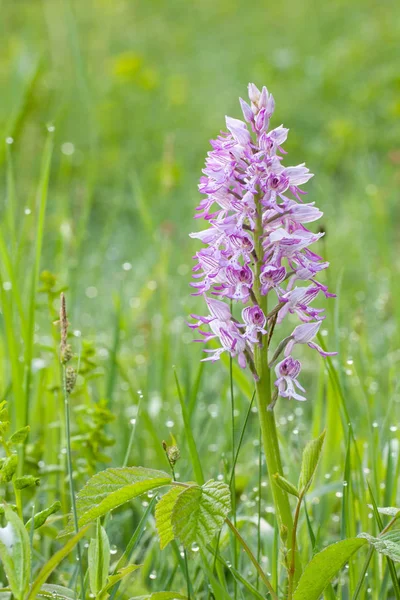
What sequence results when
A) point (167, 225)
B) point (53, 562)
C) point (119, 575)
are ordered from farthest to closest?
1. point (167, 225)
2. point (119, 575)
3. point (53, 562)

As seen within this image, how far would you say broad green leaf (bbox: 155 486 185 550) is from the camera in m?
0.99

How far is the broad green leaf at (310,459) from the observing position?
3.23 ft

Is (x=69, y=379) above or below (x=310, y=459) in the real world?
above

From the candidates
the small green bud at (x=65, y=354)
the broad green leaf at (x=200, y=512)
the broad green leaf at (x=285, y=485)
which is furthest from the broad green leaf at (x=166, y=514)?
the small green bud at (x=65, y=354)

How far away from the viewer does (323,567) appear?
951mm

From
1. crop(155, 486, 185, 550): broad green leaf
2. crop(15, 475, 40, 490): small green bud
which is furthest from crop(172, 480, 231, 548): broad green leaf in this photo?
crop(15, 475, 40, 490): small green bud

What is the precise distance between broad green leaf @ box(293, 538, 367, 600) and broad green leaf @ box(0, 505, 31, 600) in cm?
35

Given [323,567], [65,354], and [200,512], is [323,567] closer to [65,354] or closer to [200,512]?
[200,512]

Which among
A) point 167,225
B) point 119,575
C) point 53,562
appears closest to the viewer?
point 53,562

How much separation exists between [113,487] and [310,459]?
0.27 meters

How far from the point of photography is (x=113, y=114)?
5977 mm

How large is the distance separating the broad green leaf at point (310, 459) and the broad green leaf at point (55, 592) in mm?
370

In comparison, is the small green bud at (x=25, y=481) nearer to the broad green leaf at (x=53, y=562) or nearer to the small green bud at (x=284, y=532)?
the broad green leaf at (x=53, y=562)

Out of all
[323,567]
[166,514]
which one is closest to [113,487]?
[166,514]
